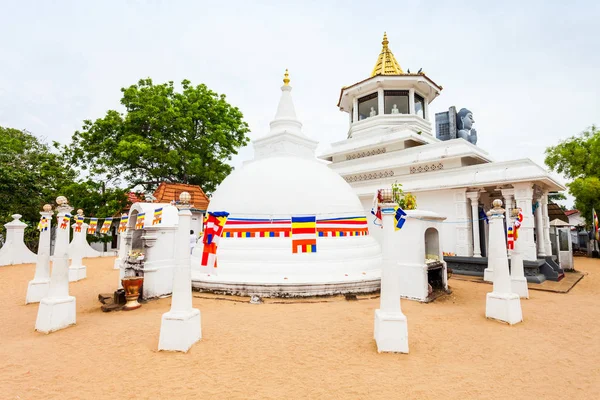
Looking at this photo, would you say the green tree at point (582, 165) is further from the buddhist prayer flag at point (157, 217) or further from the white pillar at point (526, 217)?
the buddhist prayer flag at point (157, 217)

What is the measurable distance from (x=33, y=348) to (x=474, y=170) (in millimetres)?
16583

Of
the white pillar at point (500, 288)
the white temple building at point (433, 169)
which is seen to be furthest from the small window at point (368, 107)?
the white pillar at point (500, 288)

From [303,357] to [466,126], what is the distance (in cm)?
1868

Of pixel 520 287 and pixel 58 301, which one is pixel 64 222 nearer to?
pixel 58 301

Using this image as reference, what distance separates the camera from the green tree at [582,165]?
23216 millimetres

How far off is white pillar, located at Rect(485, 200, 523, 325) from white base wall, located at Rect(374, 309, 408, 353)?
12.1ft

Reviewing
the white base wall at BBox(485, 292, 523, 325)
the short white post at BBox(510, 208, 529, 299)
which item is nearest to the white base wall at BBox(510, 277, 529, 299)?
the short white post at BBox(510, 208, 529, 299)

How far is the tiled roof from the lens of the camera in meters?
20.1

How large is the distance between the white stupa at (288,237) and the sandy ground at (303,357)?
3.38 ft

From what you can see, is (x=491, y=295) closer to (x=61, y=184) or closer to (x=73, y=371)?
(x=73, y=371)

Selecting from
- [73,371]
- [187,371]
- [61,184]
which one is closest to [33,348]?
[73,371]

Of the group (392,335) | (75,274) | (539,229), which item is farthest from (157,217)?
(539,229)

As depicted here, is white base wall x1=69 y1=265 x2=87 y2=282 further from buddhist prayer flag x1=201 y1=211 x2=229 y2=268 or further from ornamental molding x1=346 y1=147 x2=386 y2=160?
ornamental molding x1=346 y1=147 x2=386 y2=160

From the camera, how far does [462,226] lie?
47.6ft
